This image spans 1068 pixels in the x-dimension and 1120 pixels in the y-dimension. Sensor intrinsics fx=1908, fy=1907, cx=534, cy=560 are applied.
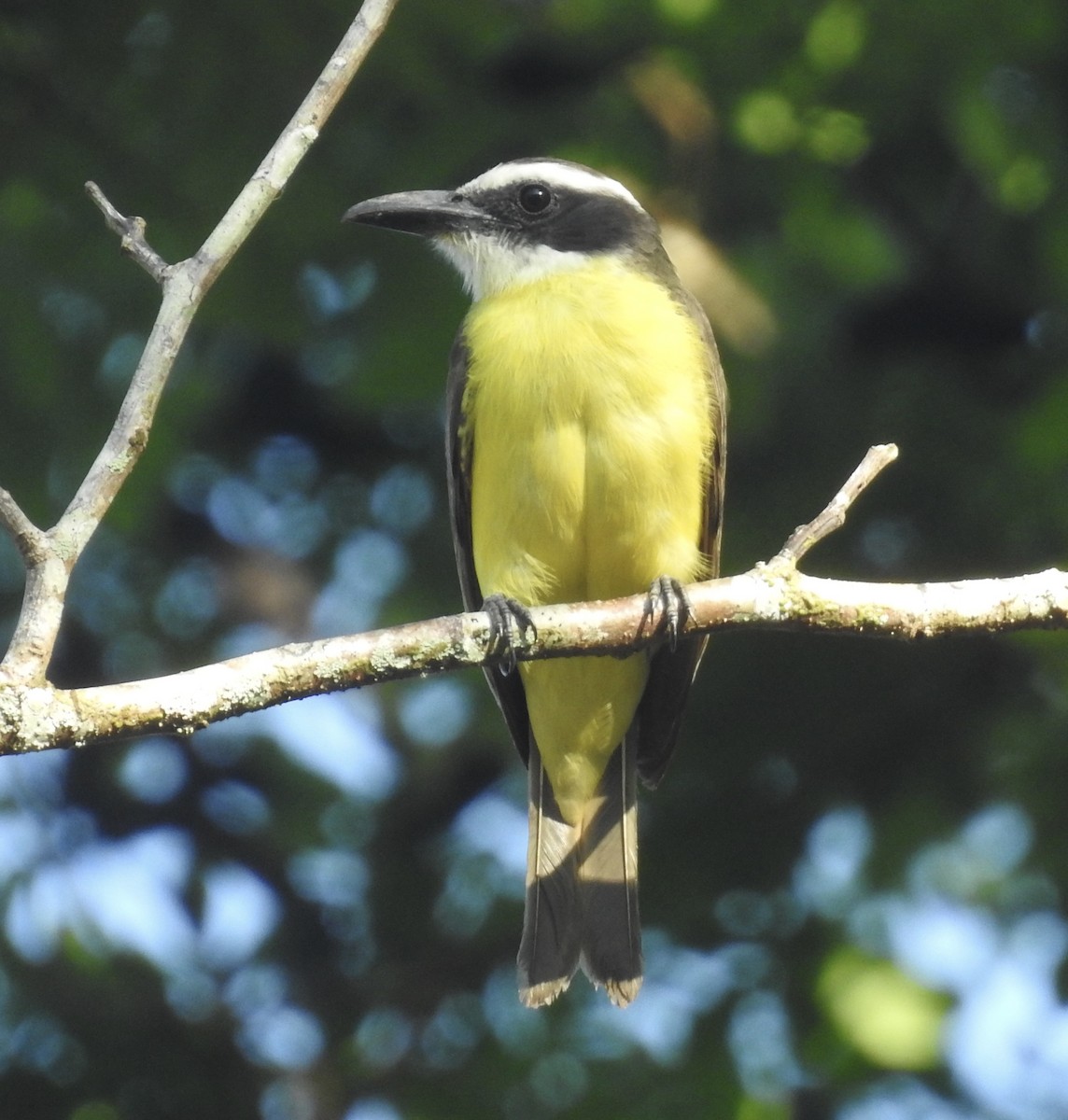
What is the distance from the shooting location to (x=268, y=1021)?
658 cm

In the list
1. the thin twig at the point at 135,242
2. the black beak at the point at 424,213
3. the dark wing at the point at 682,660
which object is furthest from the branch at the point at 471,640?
the black beak at the point at 424,213

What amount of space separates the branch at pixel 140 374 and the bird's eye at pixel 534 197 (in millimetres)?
1643

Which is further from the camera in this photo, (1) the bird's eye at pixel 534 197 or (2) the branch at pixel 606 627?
(1) the bird's eye at pixel 534 197

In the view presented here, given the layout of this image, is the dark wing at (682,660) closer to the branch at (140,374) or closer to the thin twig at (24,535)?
the branch at (140,374)

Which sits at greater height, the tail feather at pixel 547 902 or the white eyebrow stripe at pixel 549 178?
the white eyebrow stripe at pixel 549 178

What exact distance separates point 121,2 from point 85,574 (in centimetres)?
209

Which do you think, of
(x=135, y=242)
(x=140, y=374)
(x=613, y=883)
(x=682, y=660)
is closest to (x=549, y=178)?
(x=682, y=660)

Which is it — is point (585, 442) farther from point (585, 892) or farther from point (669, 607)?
point (585, 892)

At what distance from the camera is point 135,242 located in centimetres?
412

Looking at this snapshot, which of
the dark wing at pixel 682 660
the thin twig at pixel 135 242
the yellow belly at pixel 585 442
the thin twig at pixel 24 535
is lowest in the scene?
the dark wing at pixel 682 660

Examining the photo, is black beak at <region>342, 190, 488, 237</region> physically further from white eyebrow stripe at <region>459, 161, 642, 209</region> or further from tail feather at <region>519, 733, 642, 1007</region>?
tail feather at <region>519, 733, 642, 1007</region>

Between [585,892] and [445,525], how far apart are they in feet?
5.90

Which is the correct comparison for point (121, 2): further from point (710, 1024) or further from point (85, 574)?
point (710, 1024)

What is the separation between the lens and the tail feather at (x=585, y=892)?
211 inches
